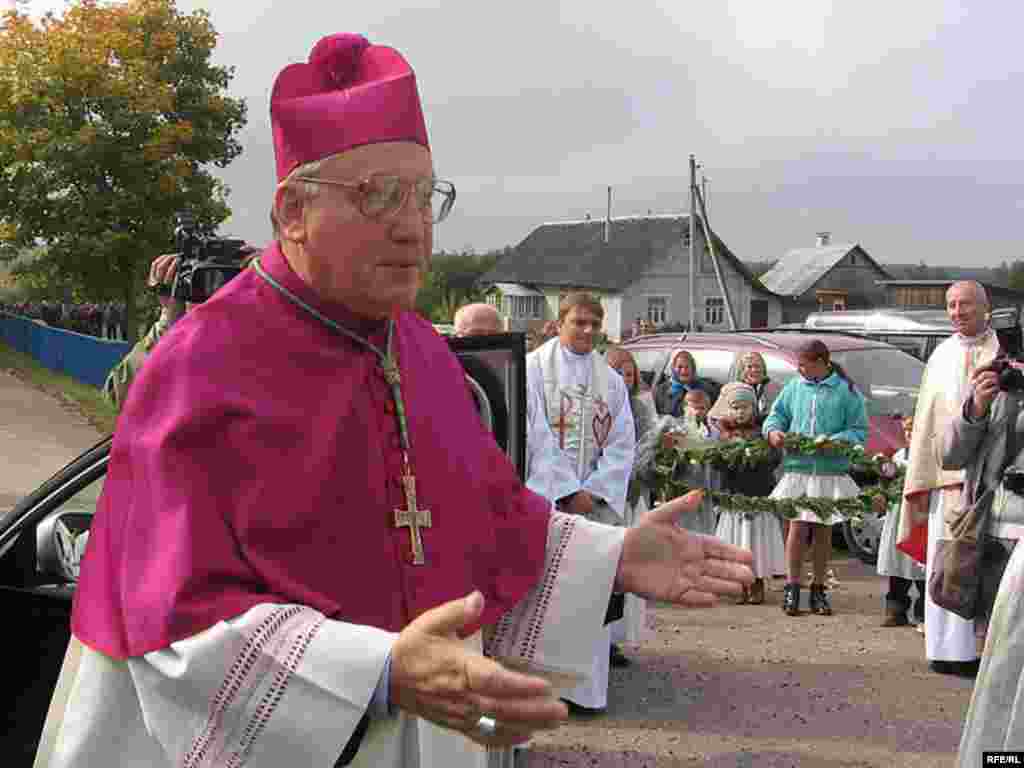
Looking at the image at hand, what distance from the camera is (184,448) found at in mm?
2100

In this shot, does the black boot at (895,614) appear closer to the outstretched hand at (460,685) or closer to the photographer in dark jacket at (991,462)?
the photographer in dark jacket at (991,462)

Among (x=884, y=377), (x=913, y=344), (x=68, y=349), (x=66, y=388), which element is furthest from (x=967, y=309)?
(x=68, y=349)

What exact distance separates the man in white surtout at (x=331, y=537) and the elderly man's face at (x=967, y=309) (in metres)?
5.05

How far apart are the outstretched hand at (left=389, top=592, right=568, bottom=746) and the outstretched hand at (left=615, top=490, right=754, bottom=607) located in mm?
719

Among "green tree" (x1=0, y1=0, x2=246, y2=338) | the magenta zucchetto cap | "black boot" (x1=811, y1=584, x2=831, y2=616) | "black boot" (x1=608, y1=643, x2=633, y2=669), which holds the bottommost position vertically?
"black boot" (x1=608, y1=643, x2=633, y2=669)

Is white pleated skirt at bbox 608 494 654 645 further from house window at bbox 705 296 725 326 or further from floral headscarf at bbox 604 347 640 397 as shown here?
house window at bbox 705 296 725 326

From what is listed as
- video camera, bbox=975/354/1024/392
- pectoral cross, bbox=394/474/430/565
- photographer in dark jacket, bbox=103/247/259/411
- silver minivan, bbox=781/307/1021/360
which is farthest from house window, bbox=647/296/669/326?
pectoral cross, bbox=394/474/430/565

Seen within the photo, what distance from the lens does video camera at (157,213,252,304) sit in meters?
3.33

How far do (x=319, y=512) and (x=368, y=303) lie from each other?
41 centimetres

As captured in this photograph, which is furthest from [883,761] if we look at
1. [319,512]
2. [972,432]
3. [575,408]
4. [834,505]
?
[319,512]

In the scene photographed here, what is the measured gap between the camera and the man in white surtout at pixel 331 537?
1973mm

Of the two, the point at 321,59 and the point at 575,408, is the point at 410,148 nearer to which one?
the point at 321,59

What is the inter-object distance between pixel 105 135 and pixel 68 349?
17.4 feet

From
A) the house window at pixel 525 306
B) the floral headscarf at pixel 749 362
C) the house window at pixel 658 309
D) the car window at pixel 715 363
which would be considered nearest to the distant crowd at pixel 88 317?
the car window at pixel 715 363
